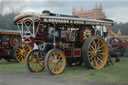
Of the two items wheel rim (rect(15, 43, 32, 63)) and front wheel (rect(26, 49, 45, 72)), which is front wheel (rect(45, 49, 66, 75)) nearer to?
front wheel (rect(26, 49, 45, 72))

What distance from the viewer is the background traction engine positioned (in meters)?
8.30

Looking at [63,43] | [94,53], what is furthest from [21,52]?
[94,53]

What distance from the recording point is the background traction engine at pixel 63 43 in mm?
8305

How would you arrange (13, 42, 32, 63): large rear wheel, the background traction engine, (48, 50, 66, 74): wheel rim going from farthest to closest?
(13, 42, 32, 63): large rear wheel < the background traction engine < (48, 50, 66, 74): wheel rim

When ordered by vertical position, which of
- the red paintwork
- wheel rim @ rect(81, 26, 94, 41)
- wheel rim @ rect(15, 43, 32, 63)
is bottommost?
wheel rim @ rect(15, 43, 32, 63)

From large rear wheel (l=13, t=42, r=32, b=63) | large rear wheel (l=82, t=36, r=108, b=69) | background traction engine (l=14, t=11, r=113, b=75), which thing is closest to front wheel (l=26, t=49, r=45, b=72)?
background traction engine (l=14, t=11, r=113, b=75)

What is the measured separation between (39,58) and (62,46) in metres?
1.10

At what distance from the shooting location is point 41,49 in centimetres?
891

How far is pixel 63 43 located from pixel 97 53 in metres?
1.55

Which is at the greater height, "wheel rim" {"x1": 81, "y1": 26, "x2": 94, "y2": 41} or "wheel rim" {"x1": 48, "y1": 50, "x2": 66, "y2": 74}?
"wheel rim" {"x1": 81, "y1": 26, "x2": 94, "y2": 41}

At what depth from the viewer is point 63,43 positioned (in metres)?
9.20

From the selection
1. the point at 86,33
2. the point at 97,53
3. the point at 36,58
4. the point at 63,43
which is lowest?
the point at 36,58

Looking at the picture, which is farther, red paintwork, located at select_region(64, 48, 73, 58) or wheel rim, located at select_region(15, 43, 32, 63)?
wheel rim, located at select_region(15, 43, 32, 63)

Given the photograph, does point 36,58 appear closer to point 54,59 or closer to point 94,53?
point 54,59
